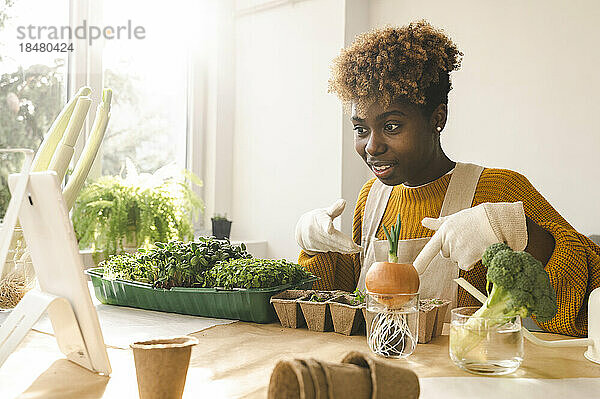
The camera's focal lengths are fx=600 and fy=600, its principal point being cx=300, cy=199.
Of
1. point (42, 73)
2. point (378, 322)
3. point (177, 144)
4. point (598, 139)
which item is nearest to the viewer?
point (378, 322)

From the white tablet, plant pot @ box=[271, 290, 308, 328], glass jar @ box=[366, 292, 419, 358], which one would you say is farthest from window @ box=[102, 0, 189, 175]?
glass jar @ box=[366, 292, 419, 358]

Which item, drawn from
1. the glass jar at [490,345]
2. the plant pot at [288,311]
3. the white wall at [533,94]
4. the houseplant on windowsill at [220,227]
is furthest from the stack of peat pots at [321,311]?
the houseplant on windowsill at [220,227]

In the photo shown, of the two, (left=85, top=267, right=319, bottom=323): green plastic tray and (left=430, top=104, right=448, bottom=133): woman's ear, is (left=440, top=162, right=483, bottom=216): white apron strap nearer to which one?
(left=430, top=104, right=448, bottom=133): woman's ear

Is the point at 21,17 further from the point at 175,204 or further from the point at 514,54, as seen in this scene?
the point at 514,54

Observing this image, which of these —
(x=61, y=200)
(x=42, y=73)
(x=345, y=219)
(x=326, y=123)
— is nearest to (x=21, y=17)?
(x=42, y=73)

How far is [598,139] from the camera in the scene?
7.68ft

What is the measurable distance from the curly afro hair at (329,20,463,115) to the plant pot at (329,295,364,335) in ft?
1.79

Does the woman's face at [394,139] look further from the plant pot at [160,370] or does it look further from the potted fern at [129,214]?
the potted fern at [129,214]

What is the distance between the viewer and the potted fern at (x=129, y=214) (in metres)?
2.27

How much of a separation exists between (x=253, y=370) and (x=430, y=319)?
14.1 inches

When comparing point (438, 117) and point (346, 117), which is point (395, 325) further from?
point (346, 117)

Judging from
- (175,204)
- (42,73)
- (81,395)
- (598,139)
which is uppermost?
(42,73)

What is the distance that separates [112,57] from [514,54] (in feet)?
5.93

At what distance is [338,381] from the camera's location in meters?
0.59
